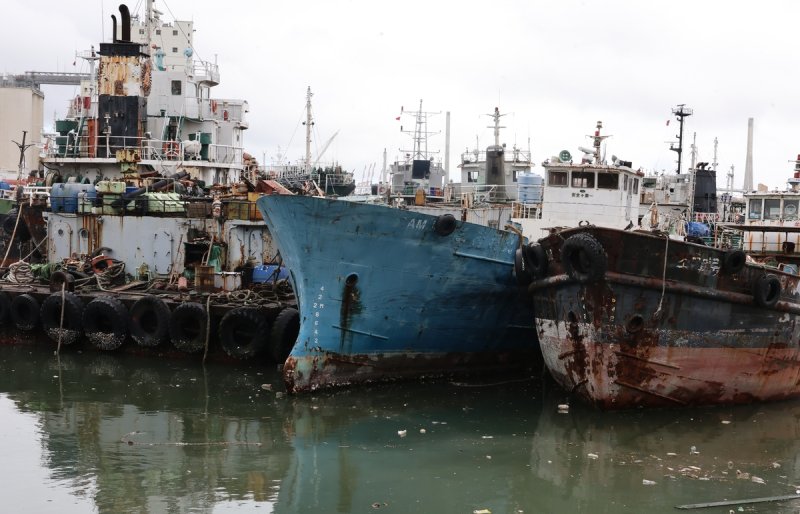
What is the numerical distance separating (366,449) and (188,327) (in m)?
6.94

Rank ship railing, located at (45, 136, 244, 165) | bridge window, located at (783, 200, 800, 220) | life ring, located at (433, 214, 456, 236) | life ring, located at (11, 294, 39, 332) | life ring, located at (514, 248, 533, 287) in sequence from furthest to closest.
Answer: ship railing, located at (45, 136, 244, 165) → life ring, located at (11, 294, 39, 332) → bridge window, located at (783, 200, 800, 220) → life ring, located at (514, 248, 533, 287) → life ring, located at (433, 214, 456, 236)

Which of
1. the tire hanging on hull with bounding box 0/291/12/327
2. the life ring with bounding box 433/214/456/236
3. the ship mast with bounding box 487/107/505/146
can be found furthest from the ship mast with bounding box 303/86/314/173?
the life ring with bounding box 433/214/456/236

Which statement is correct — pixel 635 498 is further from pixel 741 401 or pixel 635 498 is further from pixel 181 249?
pixel 181 249

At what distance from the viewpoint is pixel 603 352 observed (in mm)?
15102

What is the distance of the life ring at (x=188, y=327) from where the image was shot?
19.0m

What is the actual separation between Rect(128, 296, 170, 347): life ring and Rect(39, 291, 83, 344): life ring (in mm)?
1302

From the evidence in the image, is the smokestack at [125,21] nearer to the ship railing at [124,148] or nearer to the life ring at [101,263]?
the ship railing at [124,148]

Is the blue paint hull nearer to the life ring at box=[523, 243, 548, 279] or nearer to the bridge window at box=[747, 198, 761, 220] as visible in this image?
the life ring at box=[523, 243, 548, 279]

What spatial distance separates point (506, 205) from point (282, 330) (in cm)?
939

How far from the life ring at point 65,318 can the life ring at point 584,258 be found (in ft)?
34.8

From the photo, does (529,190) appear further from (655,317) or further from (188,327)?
(188,327)

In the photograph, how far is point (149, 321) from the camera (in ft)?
64.1

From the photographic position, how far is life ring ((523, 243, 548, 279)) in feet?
52.4

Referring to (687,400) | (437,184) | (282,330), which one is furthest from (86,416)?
(437,184)
